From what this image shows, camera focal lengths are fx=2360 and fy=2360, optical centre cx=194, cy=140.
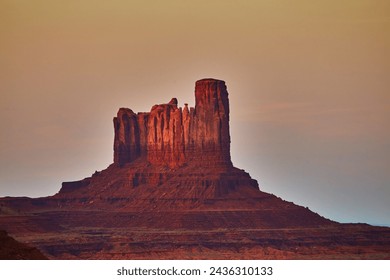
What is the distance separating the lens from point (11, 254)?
140125 millimetres
